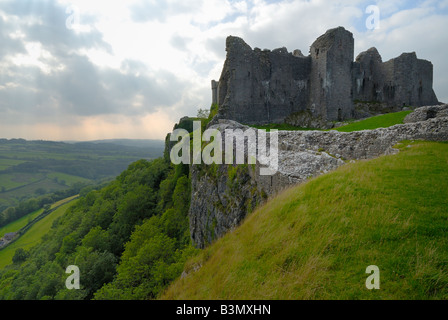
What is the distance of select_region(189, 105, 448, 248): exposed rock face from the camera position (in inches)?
436

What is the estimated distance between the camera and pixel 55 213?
92.7 metres

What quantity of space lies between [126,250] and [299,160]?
85.0 ft

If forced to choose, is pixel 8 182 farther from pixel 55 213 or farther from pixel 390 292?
pixel 390 292

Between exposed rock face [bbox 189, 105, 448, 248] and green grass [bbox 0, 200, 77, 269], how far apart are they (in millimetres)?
80672

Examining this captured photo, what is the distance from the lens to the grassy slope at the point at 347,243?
14.8ft

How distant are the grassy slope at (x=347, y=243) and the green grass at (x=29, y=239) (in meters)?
87.5

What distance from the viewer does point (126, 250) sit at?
2833cm

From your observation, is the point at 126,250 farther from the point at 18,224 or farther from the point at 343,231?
the point at 18,224
